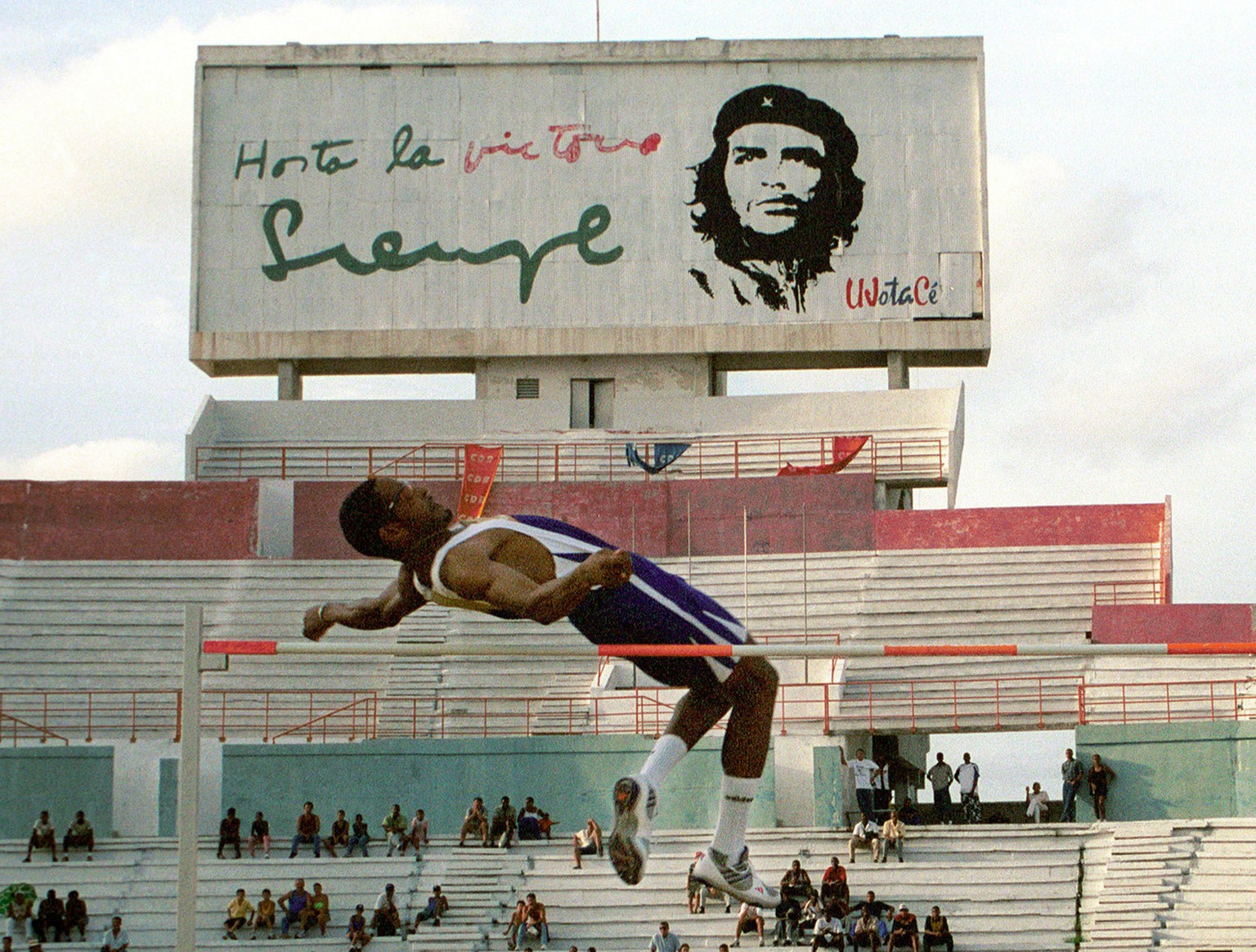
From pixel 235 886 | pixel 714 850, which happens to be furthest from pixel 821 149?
pixel 714 850

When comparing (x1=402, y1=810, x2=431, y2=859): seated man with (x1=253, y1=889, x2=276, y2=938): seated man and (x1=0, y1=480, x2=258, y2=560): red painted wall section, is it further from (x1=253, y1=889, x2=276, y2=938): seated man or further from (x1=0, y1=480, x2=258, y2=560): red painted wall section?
(x1=0, y1=480, x2=258, y2=560): red painted wall section

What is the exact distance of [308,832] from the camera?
19.7 metres

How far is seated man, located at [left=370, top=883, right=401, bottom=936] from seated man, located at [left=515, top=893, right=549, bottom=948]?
3.89 feet

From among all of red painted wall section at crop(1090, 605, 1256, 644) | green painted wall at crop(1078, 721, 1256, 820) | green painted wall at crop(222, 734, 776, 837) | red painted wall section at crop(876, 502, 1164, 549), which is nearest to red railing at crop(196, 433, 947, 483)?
red painted wall section at crop(876, 502, 1164, 549)

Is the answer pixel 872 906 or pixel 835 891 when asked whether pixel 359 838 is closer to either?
pixel 835 891

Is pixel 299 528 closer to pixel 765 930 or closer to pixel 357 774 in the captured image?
pixel 357 774

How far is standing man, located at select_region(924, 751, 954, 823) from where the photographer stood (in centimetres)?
2112

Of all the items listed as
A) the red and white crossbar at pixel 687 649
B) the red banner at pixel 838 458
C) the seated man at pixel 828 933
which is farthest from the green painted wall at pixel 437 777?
the red and white crossbar at pixel 687 649

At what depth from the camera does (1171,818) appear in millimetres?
19875

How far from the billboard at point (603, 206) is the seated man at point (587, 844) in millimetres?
11917

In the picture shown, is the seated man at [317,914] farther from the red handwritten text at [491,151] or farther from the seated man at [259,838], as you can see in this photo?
the red handwritten text at [491,151]

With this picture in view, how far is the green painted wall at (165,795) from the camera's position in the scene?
68.7 feet

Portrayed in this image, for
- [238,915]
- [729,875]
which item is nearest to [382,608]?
[729,875]

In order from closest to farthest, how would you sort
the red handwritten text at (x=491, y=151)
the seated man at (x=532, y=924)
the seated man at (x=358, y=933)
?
the seated man at (x=532, y=924) → the seated man at (x=358, y=933) → the red handwritten text at (x=491, y=151)
